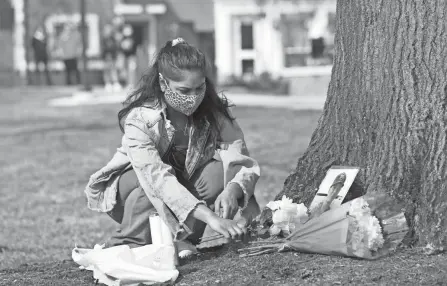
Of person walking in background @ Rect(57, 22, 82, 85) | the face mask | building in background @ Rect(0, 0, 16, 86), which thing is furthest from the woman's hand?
building in background @ Rect(0, 0, 16, 86)

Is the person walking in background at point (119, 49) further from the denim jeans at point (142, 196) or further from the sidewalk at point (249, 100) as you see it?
the denim jeans at point (142, 196)

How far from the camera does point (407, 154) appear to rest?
3.40m

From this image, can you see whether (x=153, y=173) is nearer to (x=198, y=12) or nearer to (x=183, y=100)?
(x=183, y=100)

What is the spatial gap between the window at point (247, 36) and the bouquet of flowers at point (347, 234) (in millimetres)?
20447

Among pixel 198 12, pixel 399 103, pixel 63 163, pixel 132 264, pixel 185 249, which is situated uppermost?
pixel 399 103

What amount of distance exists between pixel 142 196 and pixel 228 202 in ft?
1.35

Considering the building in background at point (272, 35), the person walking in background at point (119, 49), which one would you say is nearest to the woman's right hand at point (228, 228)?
the building in background at point (272, 35)

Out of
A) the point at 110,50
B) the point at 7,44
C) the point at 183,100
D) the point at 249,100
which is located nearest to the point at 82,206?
the point at 183,100

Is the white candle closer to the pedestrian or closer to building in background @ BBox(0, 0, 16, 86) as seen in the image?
the pedestrian

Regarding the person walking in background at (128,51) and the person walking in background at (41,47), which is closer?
the person walking in background at (128,51)

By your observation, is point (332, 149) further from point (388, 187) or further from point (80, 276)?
point (80, 276)

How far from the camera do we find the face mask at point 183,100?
3629 mm

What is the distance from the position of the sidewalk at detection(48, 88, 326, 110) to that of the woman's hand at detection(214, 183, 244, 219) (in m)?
10.1

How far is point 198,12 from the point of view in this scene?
1144 inches
